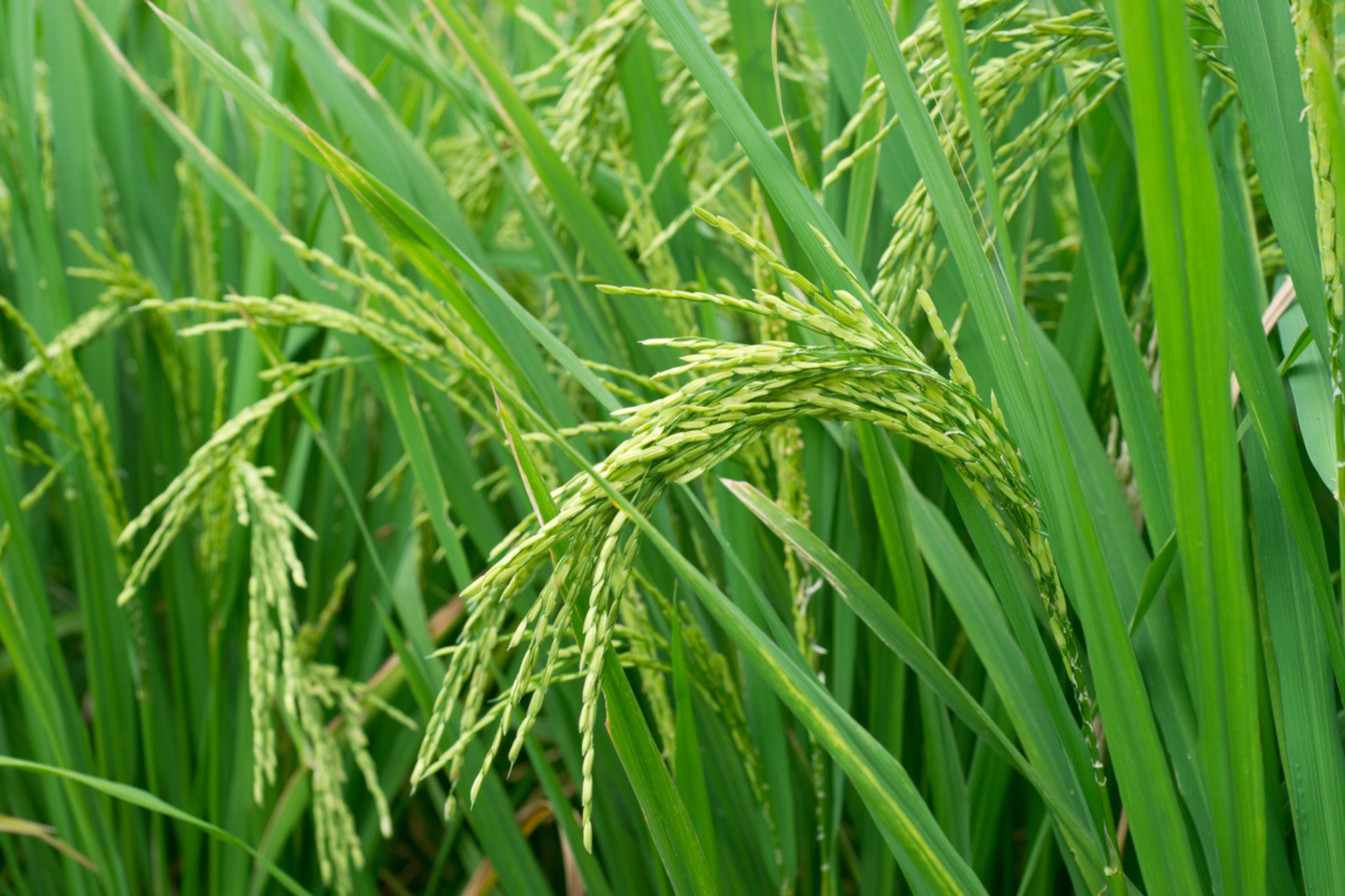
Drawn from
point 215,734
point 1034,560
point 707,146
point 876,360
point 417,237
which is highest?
point 707,146

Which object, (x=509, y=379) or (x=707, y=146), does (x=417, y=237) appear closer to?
(x=509, y=379)

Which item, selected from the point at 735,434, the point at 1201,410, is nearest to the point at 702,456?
the point at 735,434

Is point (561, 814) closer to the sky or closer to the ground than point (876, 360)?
closer to the ground

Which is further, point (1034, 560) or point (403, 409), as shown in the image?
point (403, 409)

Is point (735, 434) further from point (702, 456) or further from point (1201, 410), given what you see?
point (1201, 410)

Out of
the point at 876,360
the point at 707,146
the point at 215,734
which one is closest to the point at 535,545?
the point at 876,360

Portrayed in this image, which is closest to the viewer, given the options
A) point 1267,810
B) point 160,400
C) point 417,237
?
point 1267,810
